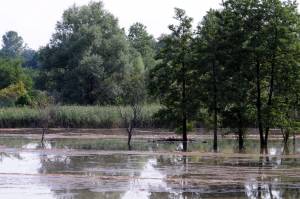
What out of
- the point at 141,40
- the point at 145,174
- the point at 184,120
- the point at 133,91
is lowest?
the point at 145,174

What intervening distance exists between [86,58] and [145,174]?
5277cm

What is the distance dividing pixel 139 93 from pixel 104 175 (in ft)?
139

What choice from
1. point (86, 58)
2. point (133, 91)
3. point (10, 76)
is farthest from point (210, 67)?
point (10, 76)

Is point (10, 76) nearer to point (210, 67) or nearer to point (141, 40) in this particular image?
point (141, 40)

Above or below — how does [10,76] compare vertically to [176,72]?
above

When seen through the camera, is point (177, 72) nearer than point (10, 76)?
Yes

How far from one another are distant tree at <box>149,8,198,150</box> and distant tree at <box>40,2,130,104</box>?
32.6 metres

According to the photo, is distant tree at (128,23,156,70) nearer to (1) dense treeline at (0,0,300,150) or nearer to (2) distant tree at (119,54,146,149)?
(2) distant tree at (119,54,146,149)

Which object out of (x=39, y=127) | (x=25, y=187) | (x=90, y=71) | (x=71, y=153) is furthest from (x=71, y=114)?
(x=25, y=187)

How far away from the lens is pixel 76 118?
224ft

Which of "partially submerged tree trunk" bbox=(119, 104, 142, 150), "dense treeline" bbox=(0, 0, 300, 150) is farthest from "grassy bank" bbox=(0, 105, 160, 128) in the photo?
"dense treeline" bbox=(0, 0, 300, 150)

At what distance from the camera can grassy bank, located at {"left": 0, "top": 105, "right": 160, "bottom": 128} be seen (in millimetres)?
67938

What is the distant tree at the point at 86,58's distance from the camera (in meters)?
81.4

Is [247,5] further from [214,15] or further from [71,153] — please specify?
[71,153]
